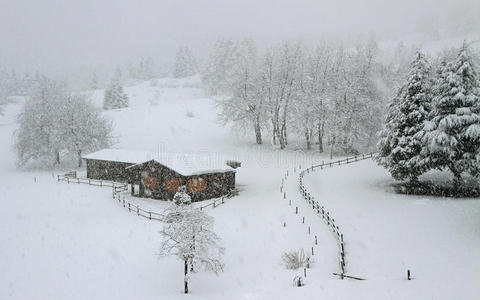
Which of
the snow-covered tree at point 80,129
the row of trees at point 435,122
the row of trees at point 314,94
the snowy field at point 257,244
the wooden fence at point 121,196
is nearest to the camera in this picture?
the snowy field at point 257,244

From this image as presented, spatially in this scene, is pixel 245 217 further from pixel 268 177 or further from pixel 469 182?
pixel 469 182

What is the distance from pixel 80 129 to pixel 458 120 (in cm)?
4156

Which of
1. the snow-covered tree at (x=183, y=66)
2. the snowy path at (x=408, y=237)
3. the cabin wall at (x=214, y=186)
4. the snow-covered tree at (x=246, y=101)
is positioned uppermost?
the snow-covered tree at (x=183, y=66)

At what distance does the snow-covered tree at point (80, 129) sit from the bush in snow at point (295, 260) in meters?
36.0

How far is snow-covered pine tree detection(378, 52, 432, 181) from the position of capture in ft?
108

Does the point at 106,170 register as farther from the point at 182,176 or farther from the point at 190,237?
the point at 190,237

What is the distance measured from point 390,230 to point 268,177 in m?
18.2

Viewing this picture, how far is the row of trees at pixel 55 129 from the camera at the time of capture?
49.6m

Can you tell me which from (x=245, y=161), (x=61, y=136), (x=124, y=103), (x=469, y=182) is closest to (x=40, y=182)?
(x=61, y=136)

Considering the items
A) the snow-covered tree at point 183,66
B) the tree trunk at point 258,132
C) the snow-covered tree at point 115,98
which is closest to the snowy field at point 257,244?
the tree trunk at point 258,132

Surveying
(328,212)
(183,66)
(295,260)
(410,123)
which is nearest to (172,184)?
(328,212)

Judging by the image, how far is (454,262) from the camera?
20.5 meters

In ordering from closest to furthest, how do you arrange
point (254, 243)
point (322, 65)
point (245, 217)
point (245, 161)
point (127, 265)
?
1. point (127, 265)
2. point (254, 243)
3. point (245, 217)
4. point (245, 161)
5. point (322, 65)

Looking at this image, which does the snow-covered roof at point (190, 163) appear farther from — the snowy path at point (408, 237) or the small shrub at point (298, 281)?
the small shrub at point (298, 281)
